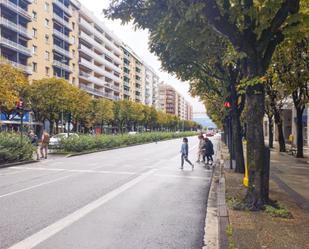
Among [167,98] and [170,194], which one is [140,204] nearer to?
[170,194]

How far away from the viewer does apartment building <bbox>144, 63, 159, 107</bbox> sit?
141762 millimetres

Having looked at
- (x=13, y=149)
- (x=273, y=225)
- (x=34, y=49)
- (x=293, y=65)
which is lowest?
(x=273, y=225)

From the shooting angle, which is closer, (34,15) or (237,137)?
(237,137)

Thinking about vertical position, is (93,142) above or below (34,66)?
below

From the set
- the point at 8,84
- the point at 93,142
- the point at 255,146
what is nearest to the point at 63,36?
the point at 8,84

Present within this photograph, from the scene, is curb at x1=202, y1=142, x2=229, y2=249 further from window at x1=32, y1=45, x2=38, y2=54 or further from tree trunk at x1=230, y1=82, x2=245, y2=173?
window at x1=32, y1=45, x2=38, y2=54

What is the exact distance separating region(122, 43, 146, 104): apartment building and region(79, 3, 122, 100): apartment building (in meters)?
5.12

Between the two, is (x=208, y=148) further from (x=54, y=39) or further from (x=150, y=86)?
(x=150, y=86)

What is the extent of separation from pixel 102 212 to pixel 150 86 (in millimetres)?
141362

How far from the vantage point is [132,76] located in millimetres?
122438

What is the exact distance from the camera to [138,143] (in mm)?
48438

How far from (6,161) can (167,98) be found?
574 ft

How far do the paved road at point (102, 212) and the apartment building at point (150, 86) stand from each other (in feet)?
415

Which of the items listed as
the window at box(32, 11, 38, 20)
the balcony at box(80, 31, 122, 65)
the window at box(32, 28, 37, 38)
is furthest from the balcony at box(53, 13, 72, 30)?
the balcony at box(80, 31, 122, 65)
